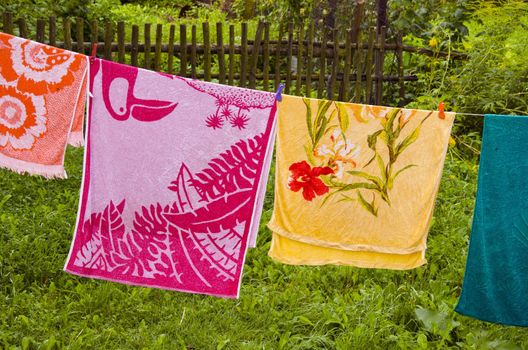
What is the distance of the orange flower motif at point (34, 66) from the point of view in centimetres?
330

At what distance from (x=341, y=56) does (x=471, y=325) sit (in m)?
3.76

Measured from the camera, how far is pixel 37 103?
3.36m

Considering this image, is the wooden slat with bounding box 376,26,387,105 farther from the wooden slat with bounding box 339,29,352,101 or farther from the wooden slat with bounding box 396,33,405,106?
the wooden slat with bounding box 339,29,352,101

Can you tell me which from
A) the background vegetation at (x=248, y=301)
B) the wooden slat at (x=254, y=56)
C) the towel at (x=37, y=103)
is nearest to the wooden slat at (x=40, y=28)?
the background vegetation at (x=248, y=301)

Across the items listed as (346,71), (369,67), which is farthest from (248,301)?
(369,67)

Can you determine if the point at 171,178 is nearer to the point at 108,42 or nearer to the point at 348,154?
the point at 348,154

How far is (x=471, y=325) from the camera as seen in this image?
13.0 ft

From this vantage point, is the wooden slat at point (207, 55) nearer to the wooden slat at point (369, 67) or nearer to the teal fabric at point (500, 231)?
the wooden slat at point (369, 67)

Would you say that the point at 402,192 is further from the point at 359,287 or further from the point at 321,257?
the point at 359,287

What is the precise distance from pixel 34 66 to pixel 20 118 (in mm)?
248

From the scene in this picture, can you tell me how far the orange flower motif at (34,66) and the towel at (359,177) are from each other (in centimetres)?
102

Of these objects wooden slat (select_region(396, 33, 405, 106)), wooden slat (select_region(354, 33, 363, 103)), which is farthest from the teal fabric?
wooden slat (select_region(396, 33, 405, 106))

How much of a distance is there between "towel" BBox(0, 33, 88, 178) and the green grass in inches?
37.1

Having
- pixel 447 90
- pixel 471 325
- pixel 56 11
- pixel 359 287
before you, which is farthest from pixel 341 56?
pixel 471 325
